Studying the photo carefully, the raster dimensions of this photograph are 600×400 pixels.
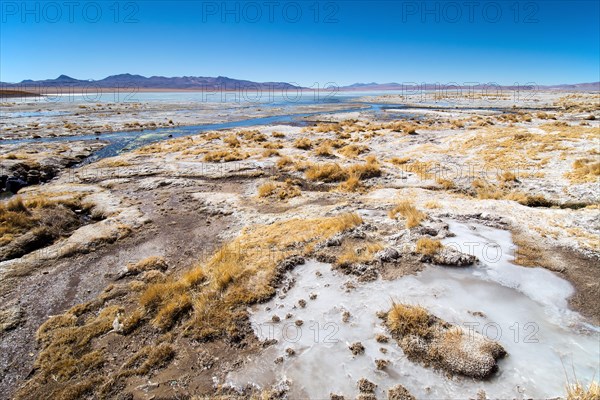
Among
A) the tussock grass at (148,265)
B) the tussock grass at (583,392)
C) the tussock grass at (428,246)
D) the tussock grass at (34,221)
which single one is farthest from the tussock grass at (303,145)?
the tussock grass at (583,392)

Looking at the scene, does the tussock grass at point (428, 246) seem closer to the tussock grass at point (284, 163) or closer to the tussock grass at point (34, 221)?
the tussock grass at point (34, 221)

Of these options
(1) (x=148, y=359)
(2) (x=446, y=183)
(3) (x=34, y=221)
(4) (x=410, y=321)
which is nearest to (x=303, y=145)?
(2) (x=446, y=183)

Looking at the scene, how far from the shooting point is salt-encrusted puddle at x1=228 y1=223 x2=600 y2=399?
510 centimetres

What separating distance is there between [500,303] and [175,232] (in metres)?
11.0

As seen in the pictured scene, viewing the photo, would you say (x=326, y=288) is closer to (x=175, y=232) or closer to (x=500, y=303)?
(x=500, y=303)

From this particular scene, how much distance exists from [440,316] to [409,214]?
501cm

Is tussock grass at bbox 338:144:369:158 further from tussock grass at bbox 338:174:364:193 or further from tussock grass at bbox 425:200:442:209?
tussock grass at bbox 425:200:442:209

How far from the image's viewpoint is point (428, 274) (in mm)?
7879

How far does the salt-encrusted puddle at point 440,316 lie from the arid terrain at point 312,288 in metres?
0.03

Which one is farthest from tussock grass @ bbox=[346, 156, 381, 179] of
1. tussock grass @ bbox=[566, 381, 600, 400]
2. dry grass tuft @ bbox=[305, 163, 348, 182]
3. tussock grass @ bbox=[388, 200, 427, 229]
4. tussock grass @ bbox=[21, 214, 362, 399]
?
tussock grass @ bbox=[566, 381, 600, 400]

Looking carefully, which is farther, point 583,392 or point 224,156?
point 224,156

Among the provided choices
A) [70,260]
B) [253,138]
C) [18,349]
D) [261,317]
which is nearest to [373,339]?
[261,317]

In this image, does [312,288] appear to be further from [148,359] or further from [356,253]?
[148,359]

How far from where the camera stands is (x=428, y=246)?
871cm
